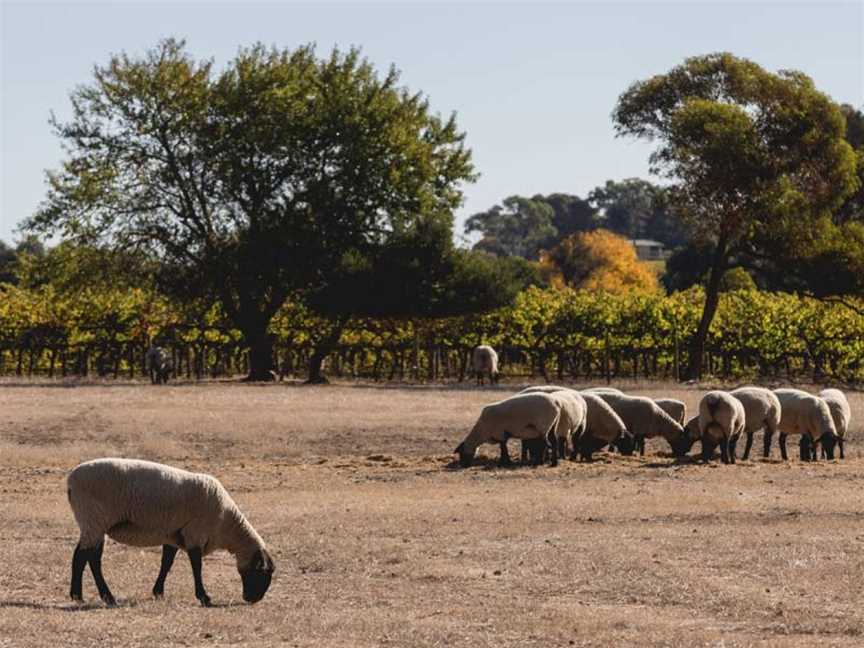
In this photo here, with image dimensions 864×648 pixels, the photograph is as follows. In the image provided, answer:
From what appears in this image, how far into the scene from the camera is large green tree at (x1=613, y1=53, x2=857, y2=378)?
187 feet

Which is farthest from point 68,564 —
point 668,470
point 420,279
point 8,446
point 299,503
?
point 420,279

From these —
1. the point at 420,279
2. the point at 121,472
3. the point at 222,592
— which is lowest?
the point at 222,592

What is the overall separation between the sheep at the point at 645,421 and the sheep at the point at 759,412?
51.9 inches

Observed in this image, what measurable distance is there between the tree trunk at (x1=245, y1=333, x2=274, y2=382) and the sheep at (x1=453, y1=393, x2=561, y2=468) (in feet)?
93.4

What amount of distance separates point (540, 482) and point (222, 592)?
11.4m

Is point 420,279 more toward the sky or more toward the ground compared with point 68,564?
more toward the sky

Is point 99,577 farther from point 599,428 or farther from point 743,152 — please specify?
point 743,152

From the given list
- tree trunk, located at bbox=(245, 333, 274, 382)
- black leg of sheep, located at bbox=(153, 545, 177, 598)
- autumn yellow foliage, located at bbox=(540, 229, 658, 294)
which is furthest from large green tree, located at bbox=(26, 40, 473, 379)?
autumn yellow foliage, located at bbox=(540, 229, 658, 294)

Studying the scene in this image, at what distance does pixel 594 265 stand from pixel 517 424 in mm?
106189

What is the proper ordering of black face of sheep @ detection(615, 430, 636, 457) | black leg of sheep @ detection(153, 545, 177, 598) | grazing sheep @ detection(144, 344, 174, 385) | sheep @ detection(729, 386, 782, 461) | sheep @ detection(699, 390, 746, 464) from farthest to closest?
grazing sheep @ detection(144, 344, 174, 385), sheep @ detection(729, 386, 782, 461), black face of sheep @ detection(615, 430, 636, 457), sheep @ detection(699, 390, 746, 464), black leg of sheep @ detection(153, 545, 177, 598)

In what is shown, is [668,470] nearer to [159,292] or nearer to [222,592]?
[222,592]

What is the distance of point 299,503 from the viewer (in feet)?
82.2

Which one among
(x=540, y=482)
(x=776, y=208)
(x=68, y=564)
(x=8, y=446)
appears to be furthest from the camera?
(x=776, y=208)

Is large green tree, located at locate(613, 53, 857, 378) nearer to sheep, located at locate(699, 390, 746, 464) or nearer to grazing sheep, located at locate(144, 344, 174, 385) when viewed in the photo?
grazing sheep, located at locate(144, 344, 174, 385)
